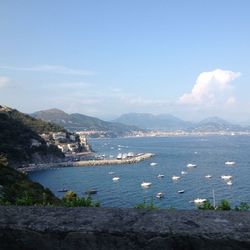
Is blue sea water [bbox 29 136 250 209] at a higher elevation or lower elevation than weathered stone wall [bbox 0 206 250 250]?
lower

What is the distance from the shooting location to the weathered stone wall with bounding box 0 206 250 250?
291 centimetres

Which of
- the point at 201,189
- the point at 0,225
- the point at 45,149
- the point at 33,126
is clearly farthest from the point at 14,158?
the point at 0,225

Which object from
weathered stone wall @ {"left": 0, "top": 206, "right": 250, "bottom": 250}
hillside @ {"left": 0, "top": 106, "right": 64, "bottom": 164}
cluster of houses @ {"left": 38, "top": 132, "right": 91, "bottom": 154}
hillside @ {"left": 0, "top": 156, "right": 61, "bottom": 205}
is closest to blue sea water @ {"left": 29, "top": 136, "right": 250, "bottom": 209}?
hillside @ {"left": 0, "top": 106, "right": 64, "bottom": 164}

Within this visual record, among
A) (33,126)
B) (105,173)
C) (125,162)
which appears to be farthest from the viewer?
(33,126)

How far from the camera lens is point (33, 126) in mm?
191000

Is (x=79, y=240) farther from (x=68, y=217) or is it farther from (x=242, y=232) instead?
(x=242, y=232)

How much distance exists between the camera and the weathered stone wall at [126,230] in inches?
115

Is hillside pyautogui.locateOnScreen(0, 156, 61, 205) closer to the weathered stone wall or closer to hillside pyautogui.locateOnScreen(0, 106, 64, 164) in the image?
the weathered stone wall

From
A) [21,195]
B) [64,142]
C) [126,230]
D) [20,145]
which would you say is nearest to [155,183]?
[20,145]

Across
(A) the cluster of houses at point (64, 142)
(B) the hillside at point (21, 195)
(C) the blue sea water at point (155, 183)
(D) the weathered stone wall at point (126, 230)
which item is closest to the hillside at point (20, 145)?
(C) the blue sea water at point (155, 183)

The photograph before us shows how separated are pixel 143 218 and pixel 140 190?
261 feet

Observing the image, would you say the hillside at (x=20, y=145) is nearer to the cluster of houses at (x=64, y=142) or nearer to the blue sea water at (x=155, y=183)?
the blue sea water at (x=155, y=183)

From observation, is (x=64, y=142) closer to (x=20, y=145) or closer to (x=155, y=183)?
(x=20, y=145)

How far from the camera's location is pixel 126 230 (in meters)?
3.04
